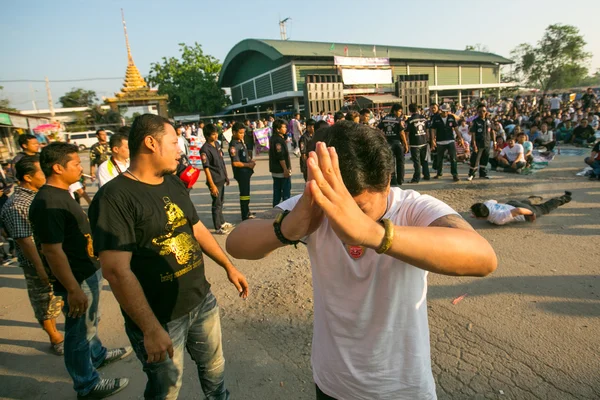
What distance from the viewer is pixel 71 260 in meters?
2.50

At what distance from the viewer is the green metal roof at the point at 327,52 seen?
27.5 meters

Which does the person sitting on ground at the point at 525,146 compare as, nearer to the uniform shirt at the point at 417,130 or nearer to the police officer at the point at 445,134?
the police officer at the point at 445,134

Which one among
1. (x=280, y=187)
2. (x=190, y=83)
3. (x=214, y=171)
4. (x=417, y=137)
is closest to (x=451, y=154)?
(x=417, y=137)

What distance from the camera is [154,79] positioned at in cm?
3747

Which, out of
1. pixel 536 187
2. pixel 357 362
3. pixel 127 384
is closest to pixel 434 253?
pixel 357 362

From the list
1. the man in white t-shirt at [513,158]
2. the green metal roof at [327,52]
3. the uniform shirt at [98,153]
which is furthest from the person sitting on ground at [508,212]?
the green metal roof at [327,52]

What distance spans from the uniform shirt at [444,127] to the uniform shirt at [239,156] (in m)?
4.87

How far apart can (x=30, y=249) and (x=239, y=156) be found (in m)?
3.81

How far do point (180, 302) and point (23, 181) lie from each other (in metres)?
2.38

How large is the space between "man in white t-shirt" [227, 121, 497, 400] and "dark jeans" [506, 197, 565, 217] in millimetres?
5021

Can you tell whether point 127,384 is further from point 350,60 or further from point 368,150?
point 350,60

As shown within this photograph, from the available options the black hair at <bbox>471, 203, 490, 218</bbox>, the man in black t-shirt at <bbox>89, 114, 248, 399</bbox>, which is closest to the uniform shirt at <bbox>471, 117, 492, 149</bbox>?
the black hair at <bbox>471, 203, 490, 218</bbox>

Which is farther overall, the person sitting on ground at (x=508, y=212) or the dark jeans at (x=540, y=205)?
the dark jeans at (x=540, y=205)

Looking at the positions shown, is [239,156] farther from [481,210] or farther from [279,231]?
[279,231]
